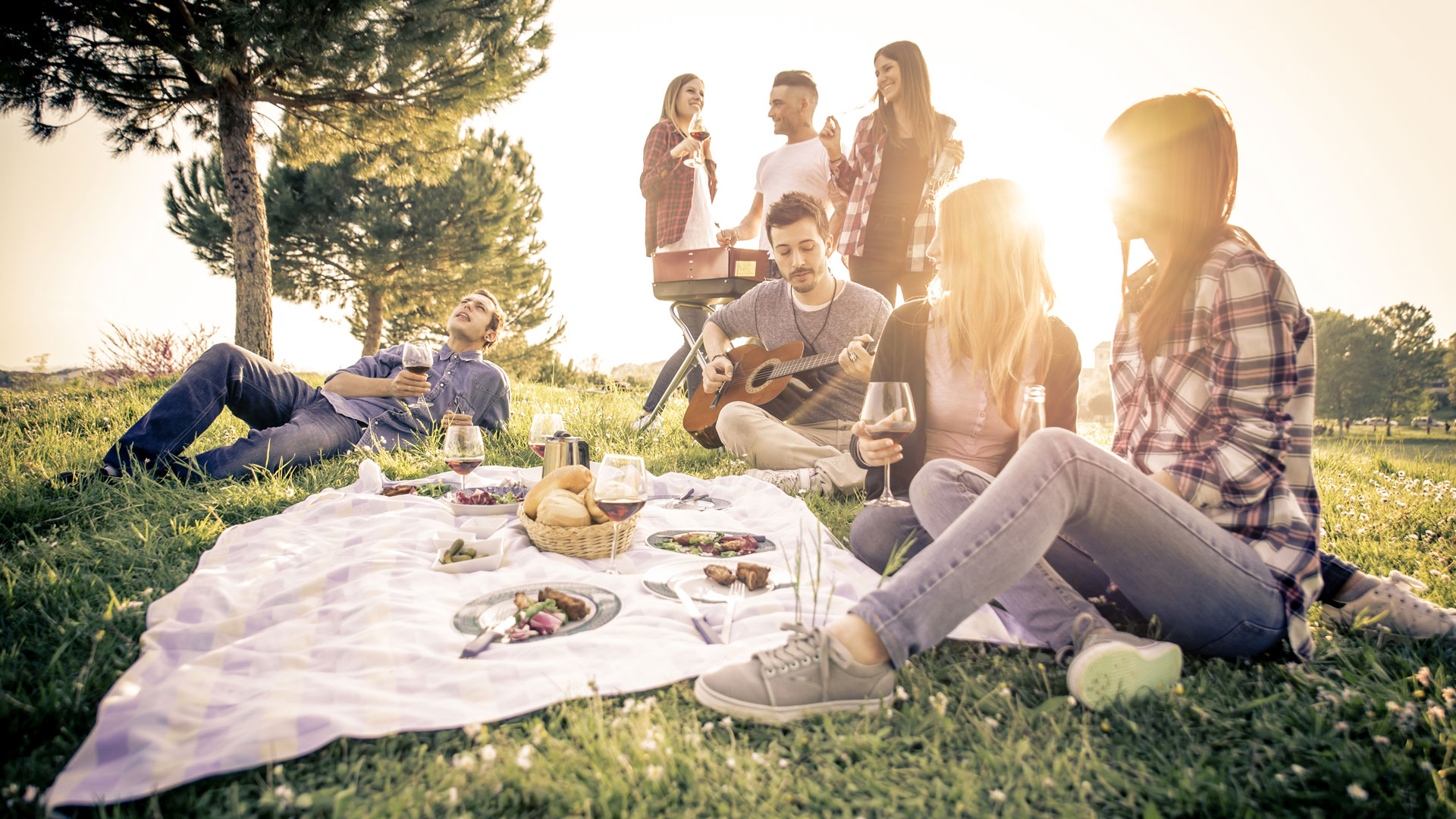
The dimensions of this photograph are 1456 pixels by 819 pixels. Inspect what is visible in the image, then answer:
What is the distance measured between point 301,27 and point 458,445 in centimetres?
805

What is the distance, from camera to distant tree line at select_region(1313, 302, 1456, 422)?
155 feet

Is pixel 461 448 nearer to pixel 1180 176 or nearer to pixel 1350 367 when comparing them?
pixel 1180 176

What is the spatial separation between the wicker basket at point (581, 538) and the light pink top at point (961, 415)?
1.28 meters

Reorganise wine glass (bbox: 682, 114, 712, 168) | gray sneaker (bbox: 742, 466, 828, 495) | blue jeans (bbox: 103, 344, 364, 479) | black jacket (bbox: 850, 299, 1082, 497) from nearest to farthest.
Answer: black jacket (bbox: 850, 299, 1082, 497) < blue jeans (bbox: 103, 344, 364, 479) < gray sneaker (bbox: 742, 466, 828, 495) < wine glass (bbox: 682, 114, 712, 168)

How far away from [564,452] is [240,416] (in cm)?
239

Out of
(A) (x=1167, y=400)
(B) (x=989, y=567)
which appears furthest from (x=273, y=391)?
(A) (x=1167, y=400)

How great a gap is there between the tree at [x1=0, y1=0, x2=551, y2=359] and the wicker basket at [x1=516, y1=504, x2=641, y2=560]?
8.58 metres

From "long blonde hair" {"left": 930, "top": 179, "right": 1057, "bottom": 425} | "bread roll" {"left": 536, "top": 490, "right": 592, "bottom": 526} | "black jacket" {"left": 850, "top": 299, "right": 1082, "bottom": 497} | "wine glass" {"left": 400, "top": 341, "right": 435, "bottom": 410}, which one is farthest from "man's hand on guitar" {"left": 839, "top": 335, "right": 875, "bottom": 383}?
"wine glass" {"left": 400, "top": 341, "right": 435, "bottom": 410}

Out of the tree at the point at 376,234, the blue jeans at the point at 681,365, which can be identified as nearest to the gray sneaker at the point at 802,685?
the blue jeans at the point at 681,365

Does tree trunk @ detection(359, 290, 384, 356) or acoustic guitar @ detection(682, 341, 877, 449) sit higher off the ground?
tree trunk @ detection(359, 290, 384, 356)

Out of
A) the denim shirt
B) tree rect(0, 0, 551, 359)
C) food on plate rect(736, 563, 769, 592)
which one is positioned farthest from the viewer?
tree rect(0, 0, 551, 359)

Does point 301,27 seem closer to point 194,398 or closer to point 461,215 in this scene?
point 194,398

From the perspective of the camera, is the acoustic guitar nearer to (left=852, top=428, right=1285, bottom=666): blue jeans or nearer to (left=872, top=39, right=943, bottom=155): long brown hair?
(left=872, top=39, right=943, bottom=155): long brown hair

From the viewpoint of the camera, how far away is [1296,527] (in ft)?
5.24
